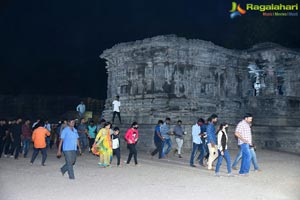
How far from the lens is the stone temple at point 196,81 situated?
21.7 metres

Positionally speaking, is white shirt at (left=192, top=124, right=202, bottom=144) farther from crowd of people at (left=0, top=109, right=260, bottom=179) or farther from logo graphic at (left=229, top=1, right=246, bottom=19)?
logo graphic at (left=229, top=1, right=246, bottom=19)

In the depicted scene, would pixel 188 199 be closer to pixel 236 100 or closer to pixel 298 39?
pixel 236 100

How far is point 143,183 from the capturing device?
846cm

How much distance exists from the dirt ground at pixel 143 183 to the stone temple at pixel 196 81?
9.78 meters

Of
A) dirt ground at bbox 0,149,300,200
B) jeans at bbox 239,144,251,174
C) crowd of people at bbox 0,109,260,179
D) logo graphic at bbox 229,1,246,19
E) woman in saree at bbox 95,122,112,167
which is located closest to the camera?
dirt ground at bbox 0,149,300,200

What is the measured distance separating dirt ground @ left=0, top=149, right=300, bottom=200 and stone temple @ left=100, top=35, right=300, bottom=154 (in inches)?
385

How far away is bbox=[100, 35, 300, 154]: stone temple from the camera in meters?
21.7

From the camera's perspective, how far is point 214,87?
23531mm

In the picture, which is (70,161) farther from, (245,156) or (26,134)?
(26,134)

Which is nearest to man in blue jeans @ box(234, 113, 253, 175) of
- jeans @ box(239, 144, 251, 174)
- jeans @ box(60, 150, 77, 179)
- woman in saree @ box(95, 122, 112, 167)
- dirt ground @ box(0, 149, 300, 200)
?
jeans @ box(239, 144, 251, 174)

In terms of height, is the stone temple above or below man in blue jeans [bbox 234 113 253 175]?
above

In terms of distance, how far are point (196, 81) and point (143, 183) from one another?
49.3ft

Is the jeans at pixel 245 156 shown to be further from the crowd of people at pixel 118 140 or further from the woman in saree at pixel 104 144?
the woman in saree at pixel 104 144

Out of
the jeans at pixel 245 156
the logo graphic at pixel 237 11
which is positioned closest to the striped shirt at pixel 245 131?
the jeans at pixel 245 156
